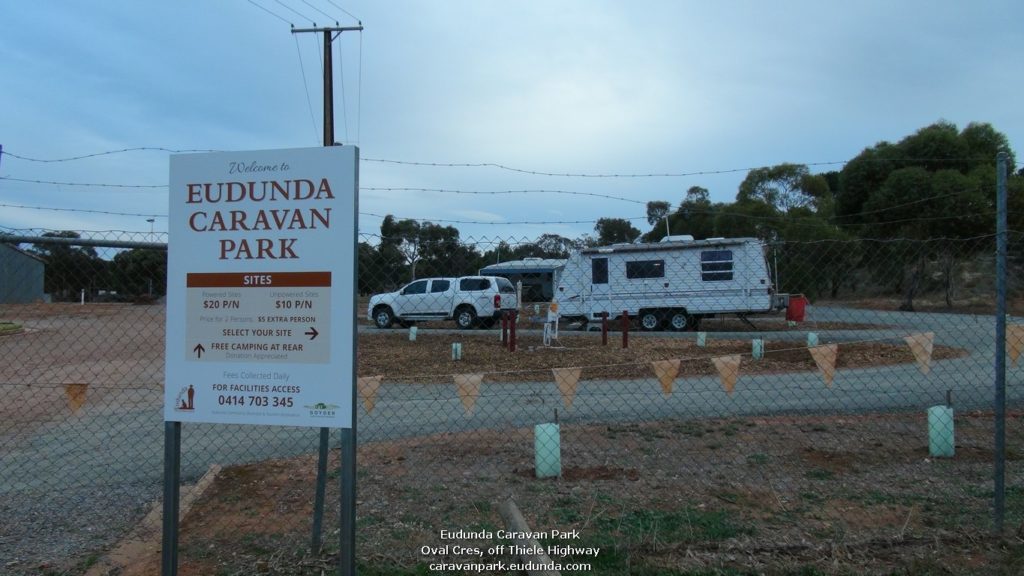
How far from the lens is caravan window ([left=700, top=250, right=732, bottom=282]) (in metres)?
19.3

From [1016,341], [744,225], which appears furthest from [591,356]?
[744,225]

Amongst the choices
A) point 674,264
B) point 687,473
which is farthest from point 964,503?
point 674,264

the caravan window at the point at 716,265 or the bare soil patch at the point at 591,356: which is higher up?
the caravan window at the point at 716,265

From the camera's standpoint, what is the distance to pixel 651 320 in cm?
2016

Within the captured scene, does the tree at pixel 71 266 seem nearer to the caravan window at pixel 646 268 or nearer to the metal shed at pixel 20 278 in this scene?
the metal shed at pixel 20 278

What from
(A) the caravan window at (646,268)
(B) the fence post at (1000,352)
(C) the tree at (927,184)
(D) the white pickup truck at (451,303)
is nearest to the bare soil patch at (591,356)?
(D) the white pickup truck at (451,303)

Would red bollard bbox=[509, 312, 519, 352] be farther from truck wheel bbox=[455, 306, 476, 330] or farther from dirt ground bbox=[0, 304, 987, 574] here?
dirt ground bbox=[0, 304, 987, 574]

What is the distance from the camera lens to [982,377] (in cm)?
1061

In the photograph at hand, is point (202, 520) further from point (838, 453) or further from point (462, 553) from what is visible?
point (838, 453)

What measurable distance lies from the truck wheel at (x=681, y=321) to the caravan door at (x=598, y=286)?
75.6 inches

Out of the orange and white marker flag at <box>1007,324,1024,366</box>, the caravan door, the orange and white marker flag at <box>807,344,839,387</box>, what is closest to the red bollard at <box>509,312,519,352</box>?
the caravan door

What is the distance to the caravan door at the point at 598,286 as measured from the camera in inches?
808

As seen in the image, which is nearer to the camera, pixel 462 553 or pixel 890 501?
pixel 462 553

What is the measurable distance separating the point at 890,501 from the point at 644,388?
5658 millimetres
